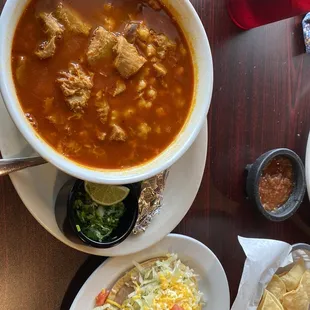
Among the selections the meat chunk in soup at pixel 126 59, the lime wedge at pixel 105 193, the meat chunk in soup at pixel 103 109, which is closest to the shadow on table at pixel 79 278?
the lime wedge at pixel 105 193

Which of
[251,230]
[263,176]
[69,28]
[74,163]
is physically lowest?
[251,230]

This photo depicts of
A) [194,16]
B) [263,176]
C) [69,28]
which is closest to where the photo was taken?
[69,28]

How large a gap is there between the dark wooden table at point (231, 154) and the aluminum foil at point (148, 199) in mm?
232

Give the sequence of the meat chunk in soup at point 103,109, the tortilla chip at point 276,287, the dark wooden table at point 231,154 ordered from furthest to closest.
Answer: the tortilla chip at point 276,287 → the dark wooden table at point 231,154 → the meat chunk in soup at point 103,109

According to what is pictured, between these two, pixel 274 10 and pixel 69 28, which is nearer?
pixel 69 28

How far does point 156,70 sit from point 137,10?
0.21 meters

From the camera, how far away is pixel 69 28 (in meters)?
1.66

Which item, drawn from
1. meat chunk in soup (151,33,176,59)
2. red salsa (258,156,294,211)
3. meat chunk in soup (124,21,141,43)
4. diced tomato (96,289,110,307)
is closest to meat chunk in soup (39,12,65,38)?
meat chunk in soup (124,21,141,43)

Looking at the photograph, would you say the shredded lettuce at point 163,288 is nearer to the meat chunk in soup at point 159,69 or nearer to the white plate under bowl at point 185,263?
the white plate under bowl at point 185,263

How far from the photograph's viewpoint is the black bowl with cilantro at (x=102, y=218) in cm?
187

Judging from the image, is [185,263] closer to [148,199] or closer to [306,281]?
[148,199]

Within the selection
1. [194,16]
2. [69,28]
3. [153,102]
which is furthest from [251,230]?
[69,28]

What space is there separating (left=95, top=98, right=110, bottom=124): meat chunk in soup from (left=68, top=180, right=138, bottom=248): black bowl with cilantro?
0.27 m

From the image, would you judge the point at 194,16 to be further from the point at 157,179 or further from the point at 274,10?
the point at 157,179
